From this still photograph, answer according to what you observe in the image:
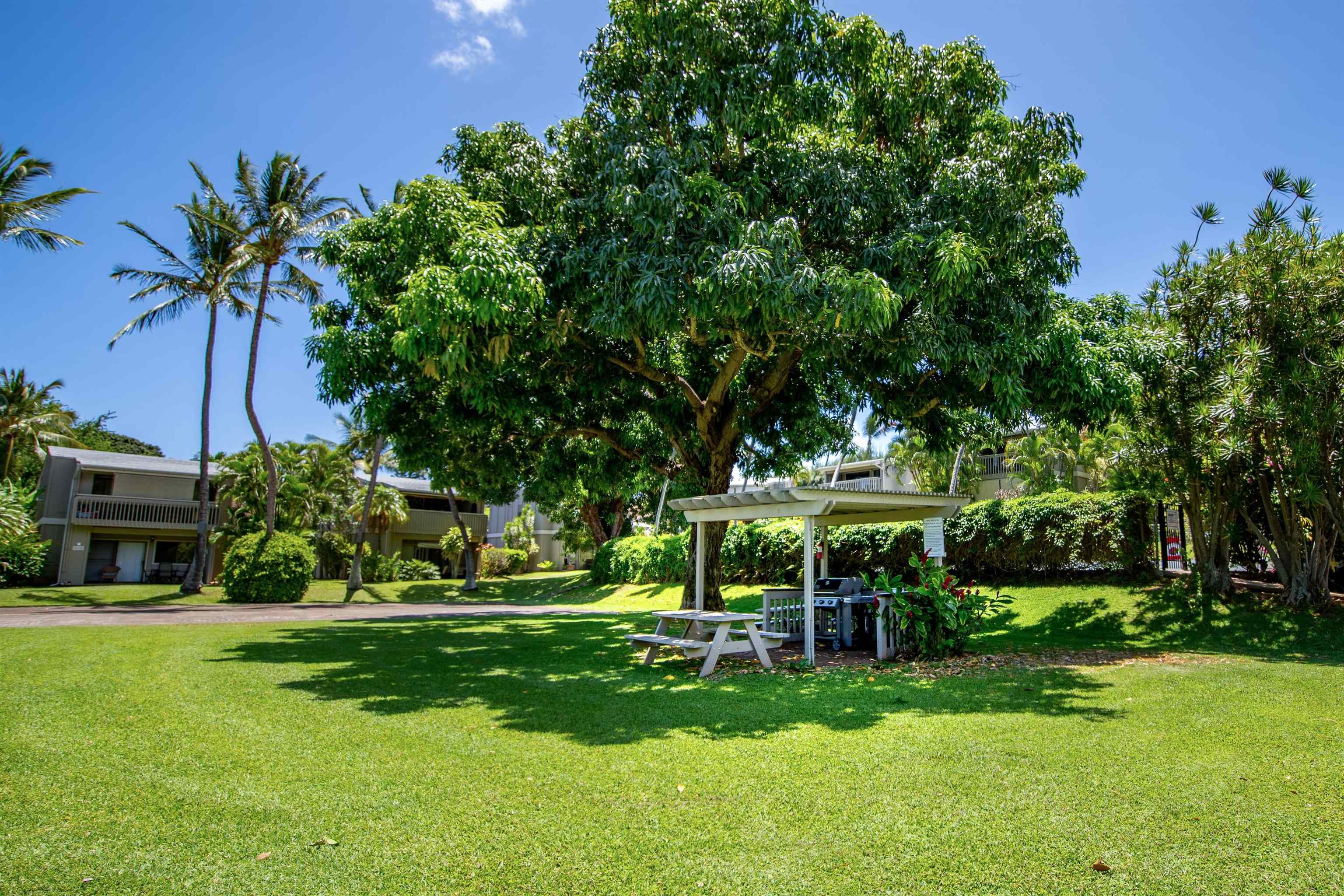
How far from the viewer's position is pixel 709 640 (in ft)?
34.9

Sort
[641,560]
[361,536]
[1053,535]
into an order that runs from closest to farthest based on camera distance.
Answer: [1053,535]
[641,560]
[361,536]

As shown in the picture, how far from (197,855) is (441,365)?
794 cm

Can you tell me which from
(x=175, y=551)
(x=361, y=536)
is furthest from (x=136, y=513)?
(x=361, y=536)

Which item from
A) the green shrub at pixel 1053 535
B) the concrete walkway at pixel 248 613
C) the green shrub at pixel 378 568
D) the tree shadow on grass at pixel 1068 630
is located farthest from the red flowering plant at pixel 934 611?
the green shrub at pixel 378 568

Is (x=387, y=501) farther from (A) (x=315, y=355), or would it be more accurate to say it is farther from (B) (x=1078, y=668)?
(B) (x=1078, y=668)

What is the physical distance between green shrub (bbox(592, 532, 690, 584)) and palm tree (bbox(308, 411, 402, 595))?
8763 mm

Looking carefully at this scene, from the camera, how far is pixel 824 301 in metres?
9.32

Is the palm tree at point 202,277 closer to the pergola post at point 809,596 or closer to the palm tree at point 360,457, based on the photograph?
the palm tree at point 360,457

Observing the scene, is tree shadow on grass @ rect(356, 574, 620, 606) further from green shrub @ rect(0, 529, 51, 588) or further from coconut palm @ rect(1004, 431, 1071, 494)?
coconut palm @ rect(1004, 431, 1071, 494)

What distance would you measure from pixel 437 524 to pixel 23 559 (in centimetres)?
1657

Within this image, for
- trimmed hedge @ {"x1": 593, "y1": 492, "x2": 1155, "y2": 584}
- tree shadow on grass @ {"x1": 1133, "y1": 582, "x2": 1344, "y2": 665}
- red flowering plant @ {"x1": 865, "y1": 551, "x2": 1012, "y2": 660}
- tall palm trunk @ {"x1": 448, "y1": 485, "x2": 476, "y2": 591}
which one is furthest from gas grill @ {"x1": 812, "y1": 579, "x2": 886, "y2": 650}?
tall palm trunk @ {"x1": 448, "y1": 485, "x2": 476, "y2": 591}

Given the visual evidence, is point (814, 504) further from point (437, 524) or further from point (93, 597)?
point (437, 524)

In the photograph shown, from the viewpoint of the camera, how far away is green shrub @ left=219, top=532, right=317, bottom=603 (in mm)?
22453

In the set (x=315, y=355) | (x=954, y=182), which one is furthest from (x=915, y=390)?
(x=315, y=355)
